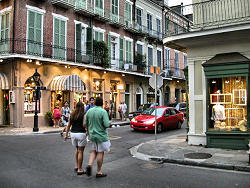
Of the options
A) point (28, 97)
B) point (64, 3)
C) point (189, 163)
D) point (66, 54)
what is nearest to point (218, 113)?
point (189, 163)

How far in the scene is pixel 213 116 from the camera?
957 centimetres

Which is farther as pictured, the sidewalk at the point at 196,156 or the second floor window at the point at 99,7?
the second floor window at the point at 99,7

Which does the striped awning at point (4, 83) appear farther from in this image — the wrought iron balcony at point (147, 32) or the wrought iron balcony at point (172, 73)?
→ the wrought iron balcony at point (172, 73)

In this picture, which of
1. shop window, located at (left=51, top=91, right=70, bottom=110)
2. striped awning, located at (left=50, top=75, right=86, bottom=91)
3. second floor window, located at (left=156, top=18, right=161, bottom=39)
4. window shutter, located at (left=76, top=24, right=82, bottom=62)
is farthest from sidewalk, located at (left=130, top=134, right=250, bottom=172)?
second floor window, located at (left=156, top=18, right=161, bottom=39)

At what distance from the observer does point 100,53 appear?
21562mm

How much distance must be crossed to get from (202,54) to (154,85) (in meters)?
2.59

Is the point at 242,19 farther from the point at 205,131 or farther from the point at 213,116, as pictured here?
the point at 205,131

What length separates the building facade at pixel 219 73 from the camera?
8703mm

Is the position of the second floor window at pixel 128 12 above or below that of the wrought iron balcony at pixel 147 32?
above

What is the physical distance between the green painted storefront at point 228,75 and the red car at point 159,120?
5120 mm

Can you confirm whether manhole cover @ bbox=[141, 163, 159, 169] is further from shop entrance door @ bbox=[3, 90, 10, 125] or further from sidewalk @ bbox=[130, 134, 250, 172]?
shop entrance door @ bbox=[3, 90, 10, 125]

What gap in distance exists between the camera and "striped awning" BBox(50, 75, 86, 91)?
17.8 meters

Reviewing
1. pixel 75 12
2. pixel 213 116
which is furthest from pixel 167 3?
pixel 213 116

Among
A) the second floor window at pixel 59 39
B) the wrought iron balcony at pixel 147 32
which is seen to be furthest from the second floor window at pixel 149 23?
the second floor window at pixel 59 39
